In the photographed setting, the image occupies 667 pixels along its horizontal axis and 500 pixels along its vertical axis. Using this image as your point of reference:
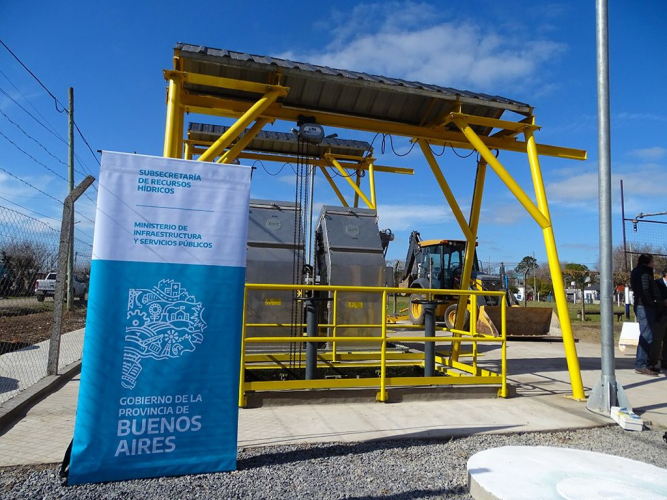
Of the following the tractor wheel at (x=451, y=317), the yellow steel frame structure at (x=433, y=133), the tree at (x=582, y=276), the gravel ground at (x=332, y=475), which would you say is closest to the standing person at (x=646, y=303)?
the yellow steel frame structure at (x=433, y=133)

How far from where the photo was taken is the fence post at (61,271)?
6.29m

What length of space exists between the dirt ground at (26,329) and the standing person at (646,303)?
10.8m

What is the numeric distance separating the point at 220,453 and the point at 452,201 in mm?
6011

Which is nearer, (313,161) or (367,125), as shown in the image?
(367,125)

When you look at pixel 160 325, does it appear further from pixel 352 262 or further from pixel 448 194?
pixel 448 194

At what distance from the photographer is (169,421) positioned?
11.3 feet

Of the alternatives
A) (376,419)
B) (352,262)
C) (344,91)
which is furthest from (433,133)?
(376,419)

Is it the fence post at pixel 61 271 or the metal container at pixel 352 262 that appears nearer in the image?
the fence post at pixel 61 271

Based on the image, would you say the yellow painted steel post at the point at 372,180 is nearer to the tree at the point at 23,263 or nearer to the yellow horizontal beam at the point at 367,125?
the yellow horizontal beam at the point at 367,125

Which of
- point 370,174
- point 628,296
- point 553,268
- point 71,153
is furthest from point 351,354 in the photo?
point 628,296

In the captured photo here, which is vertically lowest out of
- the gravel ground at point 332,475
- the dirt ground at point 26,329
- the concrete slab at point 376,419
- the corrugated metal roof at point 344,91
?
the gravel ground at point 332,475

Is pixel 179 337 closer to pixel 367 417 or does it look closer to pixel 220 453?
Result: pixel 220 453

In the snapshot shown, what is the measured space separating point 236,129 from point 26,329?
1076cm

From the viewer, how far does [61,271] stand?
21.0 ft
